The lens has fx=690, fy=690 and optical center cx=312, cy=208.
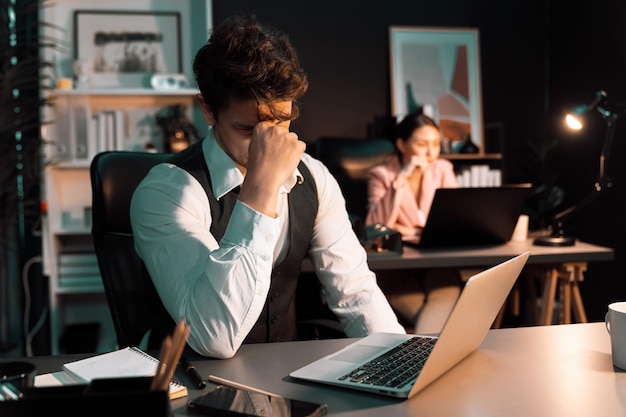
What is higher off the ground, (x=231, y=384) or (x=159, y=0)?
(x=159, y=0)

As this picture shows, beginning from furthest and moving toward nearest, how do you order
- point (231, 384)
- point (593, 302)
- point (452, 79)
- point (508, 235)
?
point (452, 79) < point (593, 302) < point (508, 235) < point (231, 384)

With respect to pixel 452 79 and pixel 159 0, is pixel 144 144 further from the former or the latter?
pixel 452 79

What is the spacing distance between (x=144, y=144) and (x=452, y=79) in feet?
6.54

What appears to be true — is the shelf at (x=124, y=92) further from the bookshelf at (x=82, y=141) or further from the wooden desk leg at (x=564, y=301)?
the wooden desk leg at (x=564, y=301)

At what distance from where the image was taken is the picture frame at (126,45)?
12.9ft

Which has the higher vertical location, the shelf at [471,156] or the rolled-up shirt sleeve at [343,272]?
the shelf at [471,156]

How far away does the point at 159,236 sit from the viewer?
1382 mm

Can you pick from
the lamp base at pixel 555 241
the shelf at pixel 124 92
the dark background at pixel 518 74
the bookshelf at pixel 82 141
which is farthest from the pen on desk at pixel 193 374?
the dark background at pixel 518 74

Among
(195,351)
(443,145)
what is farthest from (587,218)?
(195,351)

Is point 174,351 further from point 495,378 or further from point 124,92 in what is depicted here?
point 124,92

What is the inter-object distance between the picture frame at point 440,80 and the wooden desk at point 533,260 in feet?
5.70

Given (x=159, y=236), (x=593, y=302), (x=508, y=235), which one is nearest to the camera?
(x=159, y=236)

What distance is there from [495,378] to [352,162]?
8.70ft

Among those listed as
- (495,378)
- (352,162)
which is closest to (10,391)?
(495,378)
